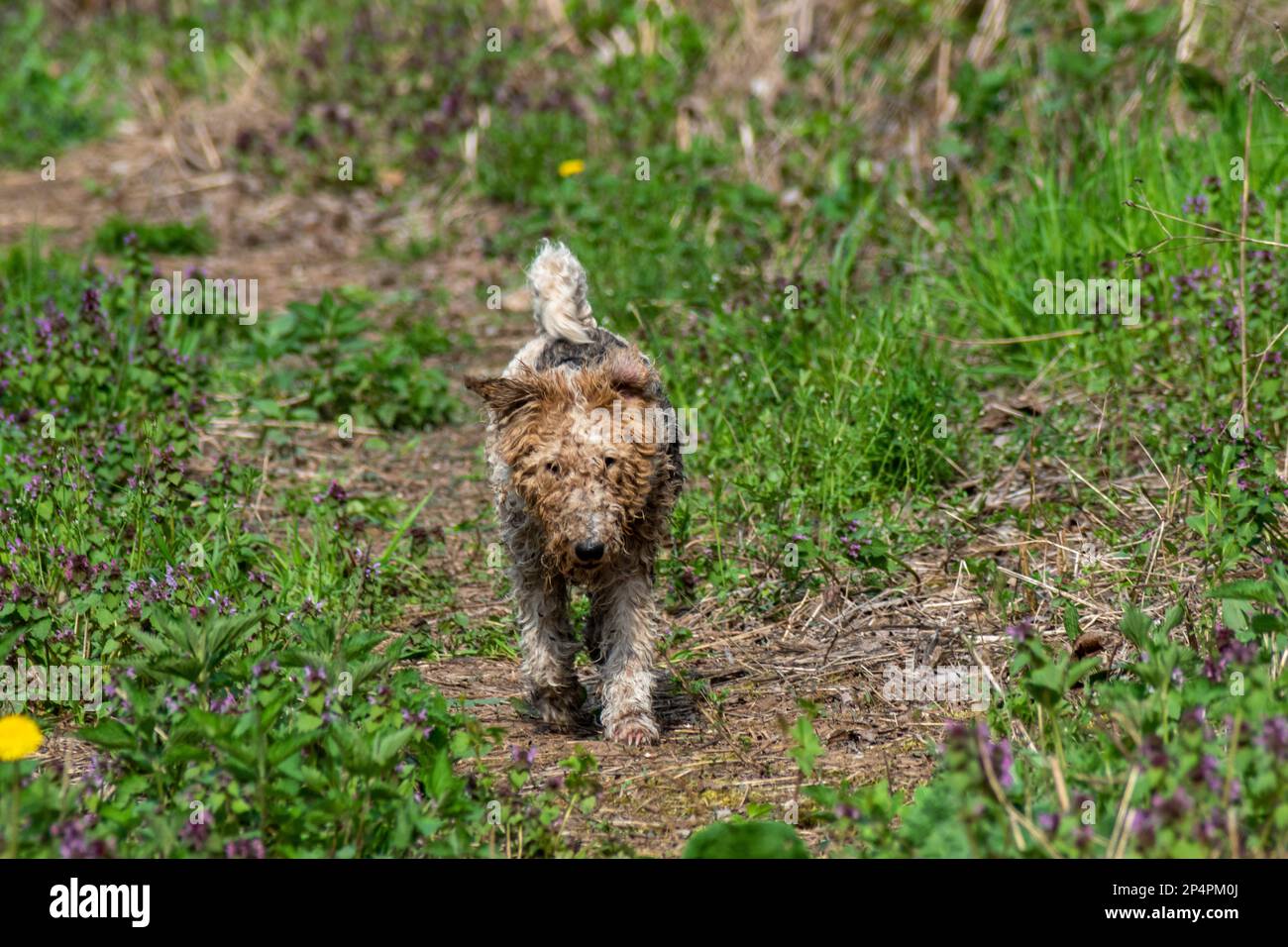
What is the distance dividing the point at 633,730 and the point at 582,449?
3.50ft

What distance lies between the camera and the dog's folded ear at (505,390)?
509 centimetres

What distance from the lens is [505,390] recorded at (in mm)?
5102

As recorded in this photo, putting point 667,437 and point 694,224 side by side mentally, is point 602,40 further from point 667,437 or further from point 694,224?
point 667,437

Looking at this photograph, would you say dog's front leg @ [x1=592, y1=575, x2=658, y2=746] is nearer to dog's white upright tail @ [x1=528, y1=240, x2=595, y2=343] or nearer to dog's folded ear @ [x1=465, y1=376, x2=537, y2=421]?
dog's folded ear @ [x1=465, y1=376, x2=537, y2=421]

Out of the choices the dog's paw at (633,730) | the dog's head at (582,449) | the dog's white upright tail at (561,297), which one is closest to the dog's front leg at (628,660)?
the dog's paw at (633,730)

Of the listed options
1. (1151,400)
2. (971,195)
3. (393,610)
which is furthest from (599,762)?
(971,195)

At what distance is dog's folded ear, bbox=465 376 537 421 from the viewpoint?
5086 mm

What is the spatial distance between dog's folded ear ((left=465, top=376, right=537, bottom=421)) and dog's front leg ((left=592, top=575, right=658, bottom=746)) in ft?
2.59

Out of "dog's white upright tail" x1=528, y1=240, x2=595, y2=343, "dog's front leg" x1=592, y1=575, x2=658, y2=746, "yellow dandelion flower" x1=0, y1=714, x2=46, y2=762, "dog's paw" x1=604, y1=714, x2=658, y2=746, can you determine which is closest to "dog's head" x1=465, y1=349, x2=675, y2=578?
"dog's front leg" x1=592, y1=575, x2=658, y2=746

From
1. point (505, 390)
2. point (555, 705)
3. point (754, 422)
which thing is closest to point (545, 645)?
point (555, 705)

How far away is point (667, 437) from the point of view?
5.39 metres

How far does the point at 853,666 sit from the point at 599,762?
3.83 ft

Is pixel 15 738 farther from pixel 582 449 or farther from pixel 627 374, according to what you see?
pixel 627 374

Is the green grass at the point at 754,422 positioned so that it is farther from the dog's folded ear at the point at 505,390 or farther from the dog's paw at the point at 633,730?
the dog's folded ear at the point at 505,390
